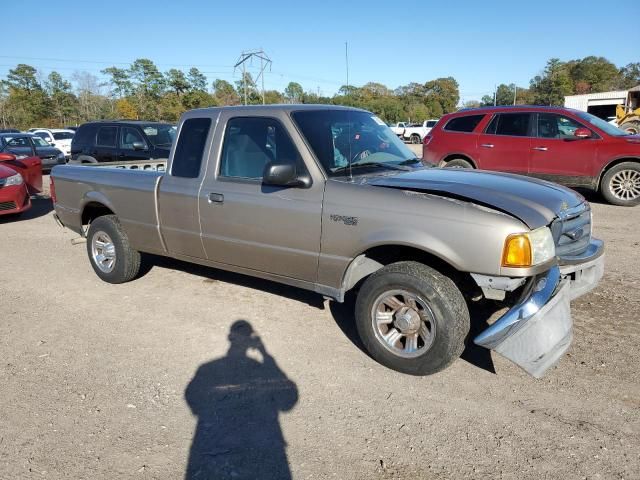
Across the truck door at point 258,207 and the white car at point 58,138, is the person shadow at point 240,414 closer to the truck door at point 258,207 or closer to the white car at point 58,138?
the truck door at point 258,207

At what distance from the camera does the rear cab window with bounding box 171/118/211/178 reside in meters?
4.50

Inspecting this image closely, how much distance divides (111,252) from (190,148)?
180 cm

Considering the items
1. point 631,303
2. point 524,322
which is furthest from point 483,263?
point 631,303

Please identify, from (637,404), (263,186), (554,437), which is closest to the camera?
(554,437)

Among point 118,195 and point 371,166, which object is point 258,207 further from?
point 118,195

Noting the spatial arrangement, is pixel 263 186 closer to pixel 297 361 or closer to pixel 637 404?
pixel 297 361

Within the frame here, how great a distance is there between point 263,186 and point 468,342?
7.11 ft

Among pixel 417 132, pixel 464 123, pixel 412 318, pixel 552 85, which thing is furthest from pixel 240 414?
pixel 552 85

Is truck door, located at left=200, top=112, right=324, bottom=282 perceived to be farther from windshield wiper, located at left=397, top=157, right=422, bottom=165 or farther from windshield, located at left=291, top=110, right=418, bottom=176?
windshield wiper, located at left=397, top=157, right=422, bottom=165

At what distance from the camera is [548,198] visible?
3.55 metres

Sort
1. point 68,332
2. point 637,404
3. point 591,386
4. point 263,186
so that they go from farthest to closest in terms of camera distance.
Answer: point 68,332 → point 263,186 → point 591,386 → point 637,404

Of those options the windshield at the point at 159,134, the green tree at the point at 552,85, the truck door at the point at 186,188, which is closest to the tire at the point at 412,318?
the truck door at the point at 186,188

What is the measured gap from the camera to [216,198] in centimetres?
428

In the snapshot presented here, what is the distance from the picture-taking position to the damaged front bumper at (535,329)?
291 cm
